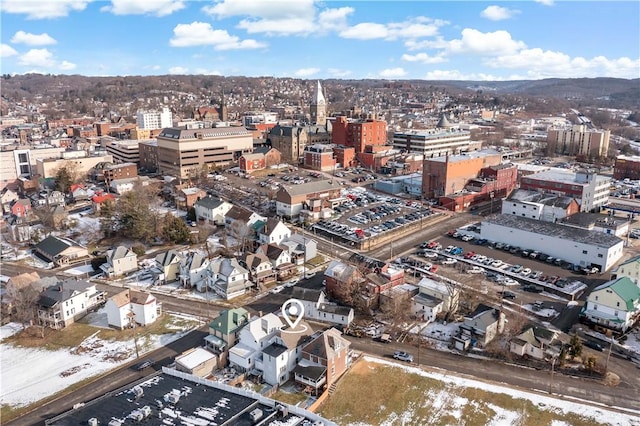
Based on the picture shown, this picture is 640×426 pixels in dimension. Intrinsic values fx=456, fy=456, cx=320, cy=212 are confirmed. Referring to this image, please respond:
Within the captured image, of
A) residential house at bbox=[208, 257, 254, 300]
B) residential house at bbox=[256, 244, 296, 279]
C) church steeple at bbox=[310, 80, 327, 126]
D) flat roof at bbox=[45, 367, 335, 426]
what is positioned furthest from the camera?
church steeple at bbox=[310, 80, 327, 126]

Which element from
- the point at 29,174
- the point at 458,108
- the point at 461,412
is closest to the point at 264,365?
the point at 461,412

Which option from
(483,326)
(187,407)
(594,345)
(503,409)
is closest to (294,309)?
(483,326)

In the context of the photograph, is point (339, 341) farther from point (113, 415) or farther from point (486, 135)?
point (486, 135)

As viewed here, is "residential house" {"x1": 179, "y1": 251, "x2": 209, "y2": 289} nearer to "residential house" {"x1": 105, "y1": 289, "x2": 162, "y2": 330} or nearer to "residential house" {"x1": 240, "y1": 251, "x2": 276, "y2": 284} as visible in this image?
"residential house" {"x1": 240, "y1": 251, "x2": 276, "y2": 284}

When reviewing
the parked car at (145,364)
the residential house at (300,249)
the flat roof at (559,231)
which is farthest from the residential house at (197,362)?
the flat roof at (559,231)

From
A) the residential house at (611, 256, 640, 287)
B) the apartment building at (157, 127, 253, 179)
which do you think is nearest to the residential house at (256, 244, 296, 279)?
the residential house at (611, 256, 640, 287)
